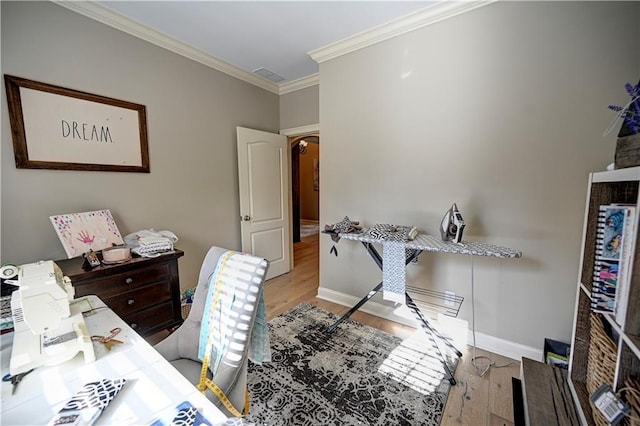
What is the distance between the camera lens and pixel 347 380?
5.76ft

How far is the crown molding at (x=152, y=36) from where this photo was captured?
6.54 ft

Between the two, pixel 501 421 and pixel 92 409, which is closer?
pixel 92 409

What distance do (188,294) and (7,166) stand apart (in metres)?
1.66

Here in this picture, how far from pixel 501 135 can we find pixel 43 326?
2774 millimetres

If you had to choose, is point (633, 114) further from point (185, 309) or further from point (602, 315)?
point (185, 309)

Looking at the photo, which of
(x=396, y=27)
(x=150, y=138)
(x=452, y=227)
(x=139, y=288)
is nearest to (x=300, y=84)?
(x=396, y=27)

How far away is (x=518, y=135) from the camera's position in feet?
6.15

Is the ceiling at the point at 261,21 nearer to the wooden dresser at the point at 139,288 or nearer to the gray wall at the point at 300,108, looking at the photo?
the gray wall at the point at 300,108

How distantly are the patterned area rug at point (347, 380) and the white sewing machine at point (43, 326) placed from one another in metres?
1.02

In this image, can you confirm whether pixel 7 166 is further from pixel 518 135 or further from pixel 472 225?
pixel 518 135

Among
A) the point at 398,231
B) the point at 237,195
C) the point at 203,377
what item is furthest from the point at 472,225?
the point at 237,195

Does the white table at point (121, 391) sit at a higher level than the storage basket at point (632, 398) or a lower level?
higher

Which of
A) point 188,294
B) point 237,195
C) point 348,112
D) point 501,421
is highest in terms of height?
point 348,112

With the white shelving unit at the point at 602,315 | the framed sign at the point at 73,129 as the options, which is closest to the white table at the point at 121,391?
the white shelving unit at the point at 602,315
